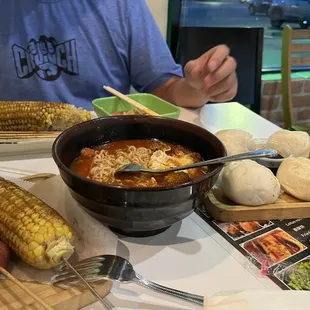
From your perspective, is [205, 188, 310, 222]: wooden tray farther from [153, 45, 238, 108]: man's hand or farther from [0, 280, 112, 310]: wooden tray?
[153, 45, 238, 108]: man's hand

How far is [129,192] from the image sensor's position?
672 mm

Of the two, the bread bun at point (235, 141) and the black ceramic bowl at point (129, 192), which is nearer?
the black ceramic bowl at point (129, 192)

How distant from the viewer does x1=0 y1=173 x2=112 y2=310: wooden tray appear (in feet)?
2.06

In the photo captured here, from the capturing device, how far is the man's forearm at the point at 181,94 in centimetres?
157

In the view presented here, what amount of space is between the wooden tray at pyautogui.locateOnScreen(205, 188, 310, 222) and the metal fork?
0.24m

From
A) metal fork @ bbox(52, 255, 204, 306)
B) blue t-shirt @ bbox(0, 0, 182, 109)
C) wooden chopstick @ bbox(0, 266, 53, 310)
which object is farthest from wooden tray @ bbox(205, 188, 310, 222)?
blue t-shirt @ bbox(0, 0, 182, 109)

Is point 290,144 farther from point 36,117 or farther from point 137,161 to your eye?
point 36,117

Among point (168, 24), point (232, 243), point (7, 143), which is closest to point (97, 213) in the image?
point (232, 243)

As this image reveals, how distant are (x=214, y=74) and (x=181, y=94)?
24cm

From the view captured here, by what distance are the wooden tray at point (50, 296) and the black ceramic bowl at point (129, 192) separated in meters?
0.11

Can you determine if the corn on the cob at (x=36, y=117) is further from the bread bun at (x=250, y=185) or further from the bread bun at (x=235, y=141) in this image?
the bread bun at (x=250, y=185)

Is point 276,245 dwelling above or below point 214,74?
below

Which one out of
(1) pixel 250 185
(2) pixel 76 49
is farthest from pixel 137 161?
(2) pixel 76 49

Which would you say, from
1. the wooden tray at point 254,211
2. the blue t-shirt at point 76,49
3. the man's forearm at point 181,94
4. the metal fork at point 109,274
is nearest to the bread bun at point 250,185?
the wooden tray at point 254,211
